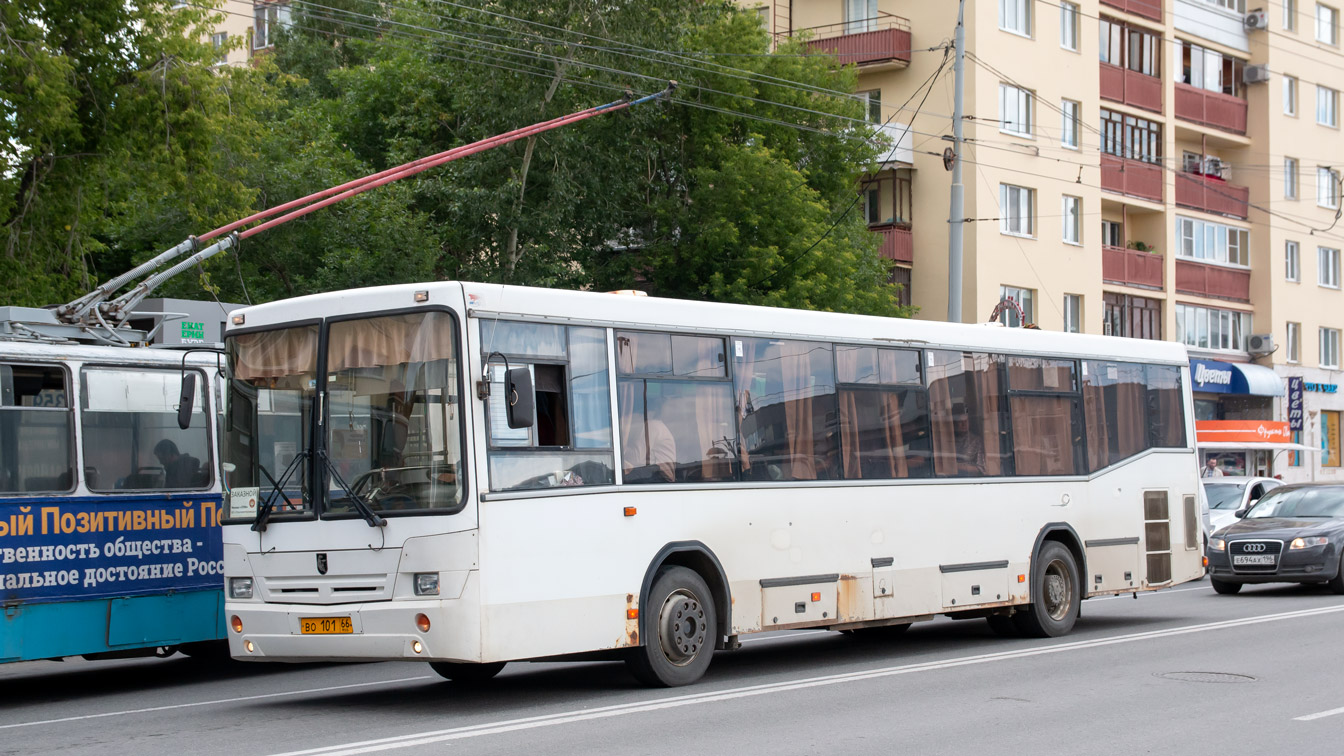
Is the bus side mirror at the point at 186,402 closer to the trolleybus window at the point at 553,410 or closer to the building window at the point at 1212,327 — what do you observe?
the trolleybus window at the point at 553,410

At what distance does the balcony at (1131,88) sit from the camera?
46281mm

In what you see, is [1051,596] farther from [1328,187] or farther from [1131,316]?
[1328,187]

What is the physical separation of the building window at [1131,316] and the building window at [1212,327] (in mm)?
1060

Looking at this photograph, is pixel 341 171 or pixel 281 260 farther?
pixel 341 171

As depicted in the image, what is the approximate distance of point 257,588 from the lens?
10750 mm

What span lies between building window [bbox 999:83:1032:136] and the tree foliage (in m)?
5.38

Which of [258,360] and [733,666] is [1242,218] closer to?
[733,666]

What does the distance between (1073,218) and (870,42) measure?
8.29 m

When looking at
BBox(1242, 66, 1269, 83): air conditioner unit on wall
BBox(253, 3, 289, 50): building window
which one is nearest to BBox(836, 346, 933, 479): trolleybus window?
BBox(253, 3, 289, 50): building window

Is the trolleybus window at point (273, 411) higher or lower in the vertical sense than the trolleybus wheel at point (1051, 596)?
higher

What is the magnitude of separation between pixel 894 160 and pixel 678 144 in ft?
22.8

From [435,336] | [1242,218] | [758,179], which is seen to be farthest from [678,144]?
[435,336]

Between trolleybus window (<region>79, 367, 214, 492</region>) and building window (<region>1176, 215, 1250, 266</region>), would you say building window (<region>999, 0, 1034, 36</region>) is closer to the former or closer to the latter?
building window (<region>1176, 215, 1250, 266</region>)

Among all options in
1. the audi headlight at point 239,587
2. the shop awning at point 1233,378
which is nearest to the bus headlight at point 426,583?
the audi headlight at point 239,587
